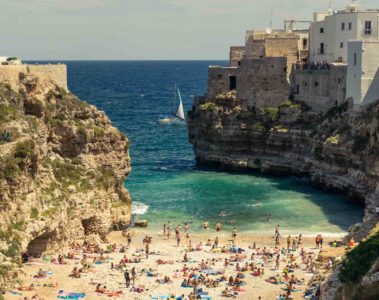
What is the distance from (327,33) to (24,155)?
4261 centimetres

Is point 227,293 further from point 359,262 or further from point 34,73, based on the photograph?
point 34,73

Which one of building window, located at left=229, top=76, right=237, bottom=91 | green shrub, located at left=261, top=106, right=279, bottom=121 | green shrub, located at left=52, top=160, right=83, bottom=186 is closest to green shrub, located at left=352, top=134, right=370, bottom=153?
green shrub, located at left=261, top=106, right=279, bottom=121

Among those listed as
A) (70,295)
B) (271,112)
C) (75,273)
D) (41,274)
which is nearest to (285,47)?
(271,112)

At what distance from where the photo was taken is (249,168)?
7306cm

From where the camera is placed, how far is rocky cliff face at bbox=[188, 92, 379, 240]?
195 feet

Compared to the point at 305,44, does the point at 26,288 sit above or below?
below

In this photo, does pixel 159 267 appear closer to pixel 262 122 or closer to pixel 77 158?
pixel 77 158

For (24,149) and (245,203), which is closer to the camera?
(24,149)

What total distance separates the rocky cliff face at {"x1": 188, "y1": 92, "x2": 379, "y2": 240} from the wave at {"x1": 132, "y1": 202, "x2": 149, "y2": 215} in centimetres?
1603

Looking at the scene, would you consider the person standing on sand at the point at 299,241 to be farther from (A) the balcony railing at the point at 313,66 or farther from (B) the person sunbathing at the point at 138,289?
(A) the balcony railing at the point at 313,66

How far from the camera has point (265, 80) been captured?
7375 centimetres

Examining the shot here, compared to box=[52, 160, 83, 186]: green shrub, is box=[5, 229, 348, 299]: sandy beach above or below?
below

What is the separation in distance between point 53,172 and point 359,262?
2410 centimetres

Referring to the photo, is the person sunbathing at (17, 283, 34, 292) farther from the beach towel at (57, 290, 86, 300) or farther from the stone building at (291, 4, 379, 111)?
the stone building at (291, 4, 379, 111)
